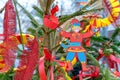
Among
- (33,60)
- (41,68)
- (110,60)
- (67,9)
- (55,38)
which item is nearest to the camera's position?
(33,60)

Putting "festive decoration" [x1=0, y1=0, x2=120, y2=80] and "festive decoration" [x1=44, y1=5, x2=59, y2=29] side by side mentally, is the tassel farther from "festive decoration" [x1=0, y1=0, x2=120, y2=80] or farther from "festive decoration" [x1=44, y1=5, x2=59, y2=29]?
"festive decoration" [x1=44, y1=5, x2=59, y2=29]

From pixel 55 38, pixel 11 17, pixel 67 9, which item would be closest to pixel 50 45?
pixel 55 38

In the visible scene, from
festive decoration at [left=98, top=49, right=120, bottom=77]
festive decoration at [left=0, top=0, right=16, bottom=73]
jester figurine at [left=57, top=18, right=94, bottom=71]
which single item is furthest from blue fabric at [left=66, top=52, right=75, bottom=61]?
festive decoration at [left=0, top=0, right=16, bottom=73]

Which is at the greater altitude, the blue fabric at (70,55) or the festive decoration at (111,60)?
the blue fabric at (70,55)

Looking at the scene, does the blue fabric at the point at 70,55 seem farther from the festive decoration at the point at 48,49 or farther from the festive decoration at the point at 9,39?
the festive decoration at the point at 9,39

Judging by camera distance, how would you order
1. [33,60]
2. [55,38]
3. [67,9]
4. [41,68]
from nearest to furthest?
1. [33,60]
2. [41,68]
3. [55,38]
4. [67,9]

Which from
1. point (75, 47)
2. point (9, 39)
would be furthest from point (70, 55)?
point (9, 39)

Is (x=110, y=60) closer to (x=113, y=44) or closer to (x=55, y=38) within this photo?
(x=113, y=44)

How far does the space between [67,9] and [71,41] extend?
74cm

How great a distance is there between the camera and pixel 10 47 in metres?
0.25

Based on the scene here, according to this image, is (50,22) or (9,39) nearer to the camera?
(9,39)

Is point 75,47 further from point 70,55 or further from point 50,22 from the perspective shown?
point 50,22

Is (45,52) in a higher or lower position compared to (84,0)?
lower

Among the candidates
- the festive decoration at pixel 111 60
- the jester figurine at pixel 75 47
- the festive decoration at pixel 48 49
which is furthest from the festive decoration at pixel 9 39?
the festive decoration at pixel 111 60
